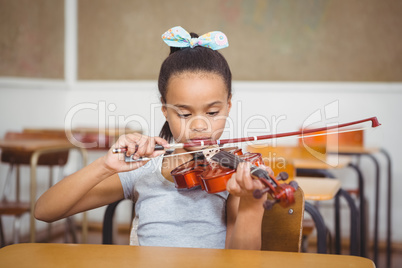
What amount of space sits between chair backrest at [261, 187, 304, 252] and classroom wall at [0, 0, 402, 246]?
6.58 feet

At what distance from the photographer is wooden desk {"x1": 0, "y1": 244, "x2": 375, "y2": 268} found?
69 cm

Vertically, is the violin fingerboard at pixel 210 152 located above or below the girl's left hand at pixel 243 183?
above

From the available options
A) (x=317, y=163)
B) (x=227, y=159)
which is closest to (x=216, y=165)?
Answer: (x=227, y=159)

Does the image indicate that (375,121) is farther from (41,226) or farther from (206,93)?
(41,226)

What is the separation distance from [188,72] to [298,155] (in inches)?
50.9

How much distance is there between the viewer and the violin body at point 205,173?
1.04 m

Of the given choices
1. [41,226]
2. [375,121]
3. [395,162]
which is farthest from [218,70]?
[41,226]

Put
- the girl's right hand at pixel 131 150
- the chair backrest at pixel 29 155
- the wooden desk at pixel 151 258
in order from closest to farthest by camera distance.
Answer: the wooden desk at pixel 151 258 → the girl's right hand at pixel 131 150 → the chair backrest at pixel 29 155

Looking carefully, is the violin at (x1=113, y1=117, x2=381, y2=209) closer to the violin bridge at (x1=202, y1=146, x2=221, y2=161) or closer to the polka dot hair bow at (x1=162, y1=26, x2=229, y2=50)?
the violin bridge at (x1=202, y1=146, x2=221, y2=161)

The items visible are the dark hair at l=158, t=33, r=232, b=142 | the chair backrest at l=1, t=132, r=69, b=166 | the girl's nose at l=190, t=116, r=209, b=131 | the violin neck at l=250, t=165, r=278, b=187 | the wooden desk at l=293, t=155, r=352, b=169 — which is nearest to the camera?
the violin neck at l=250, t=165, r=278, b=187

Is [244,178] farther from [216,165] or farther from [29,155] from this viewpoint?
[29,155]

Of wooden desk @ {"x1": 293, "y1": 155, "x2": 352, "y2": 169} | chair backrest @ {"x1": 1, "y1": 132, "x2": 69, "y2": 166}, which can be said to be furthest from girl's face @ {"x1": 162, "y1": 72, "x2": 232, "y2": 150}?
chair backrest @ {"x1": 1, "y1": 132, "x2": 69, "y2": 166}

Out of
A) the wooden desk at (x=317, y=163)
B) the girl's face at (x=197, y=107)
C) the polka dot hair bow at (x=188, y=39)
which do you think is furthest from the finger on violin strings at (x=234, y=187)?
the wooden desk at (x=317, y=163)

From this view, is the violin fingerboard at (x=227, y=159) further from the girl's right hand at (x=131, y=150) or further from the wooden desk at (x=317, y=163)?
the wooden desk at (x=317, y=163)
